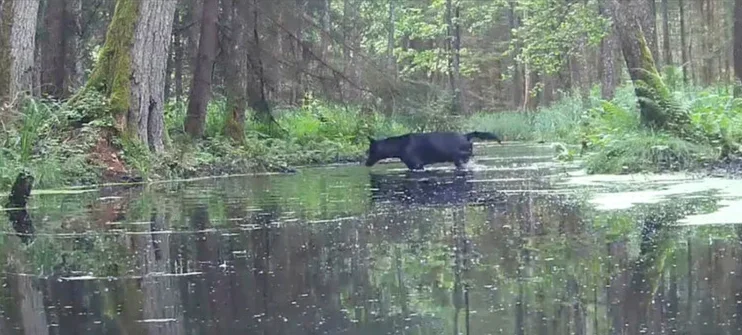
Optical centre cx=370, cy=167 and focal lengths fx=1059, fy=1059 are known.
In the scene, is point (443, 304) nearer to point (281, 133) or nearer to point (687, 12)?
point (281, 133)

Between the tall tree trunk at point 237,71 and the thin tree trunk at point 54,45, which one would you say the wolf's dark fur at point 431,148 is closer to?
the tall tree trunk at point 237,71

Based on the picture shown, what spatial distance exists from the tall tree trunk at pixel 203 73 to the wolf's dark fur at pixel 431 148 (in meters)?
3.86

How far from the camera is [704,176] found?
11.2m

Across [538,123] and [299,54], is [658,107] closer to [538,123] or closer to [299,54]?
[299,54]

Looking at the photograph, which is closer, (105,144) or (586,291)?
(586,291)

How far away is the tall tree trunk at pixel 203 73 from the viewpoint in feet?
61.9

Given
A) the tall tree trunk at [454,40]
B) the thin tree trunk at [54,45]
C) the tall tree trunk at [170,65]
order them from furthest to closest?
1. the tall tree trunk at [454,40]
2. the thin tree trunk at [54,45]
3. the tall tree trunk at [170,65]

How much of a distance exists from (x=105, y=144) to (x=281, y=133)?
7970 mm

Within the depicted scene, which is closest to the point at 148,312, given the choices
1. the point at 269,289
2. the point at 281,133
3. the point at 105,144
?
the point at 269,289

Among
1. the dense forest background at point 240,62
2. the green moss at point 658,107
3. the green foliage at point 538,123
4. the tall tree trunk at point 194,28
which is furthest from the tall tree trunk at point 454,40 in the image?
the green moss at point 658,107

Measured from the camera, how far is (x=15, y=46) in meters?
14.8

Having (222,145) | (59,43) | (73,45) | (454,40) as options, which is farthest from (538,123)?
(454,40)

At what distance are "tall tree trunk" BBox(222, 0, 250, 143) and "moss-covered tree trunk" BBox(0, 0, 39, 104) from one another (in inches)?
182

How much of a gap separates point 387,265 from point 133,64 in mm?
9416
